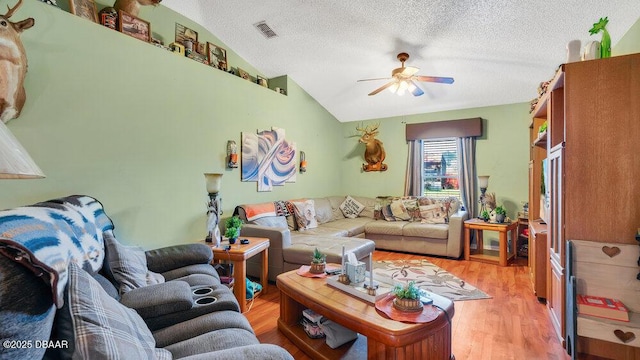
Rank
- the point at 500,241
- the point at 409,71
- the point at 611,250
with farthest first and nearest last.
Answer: the point at 500,241, the point at 409,71, the point at 611,250

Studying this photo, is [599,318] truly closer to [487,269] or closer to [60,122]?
[487,269]

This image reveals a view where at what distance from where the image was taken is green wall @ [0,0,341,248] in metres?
1.93

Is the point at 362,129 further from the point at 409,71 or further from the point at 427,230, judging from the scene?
the point at 409,71

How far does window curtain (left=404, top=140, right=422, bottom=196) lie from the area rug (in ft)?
5.04

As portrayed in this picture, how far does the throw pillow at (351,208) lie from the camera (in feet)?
17.1

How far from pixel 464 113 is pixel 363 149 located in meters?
1.92

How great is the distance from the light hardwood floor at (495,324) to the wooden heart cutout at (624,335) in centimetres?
39

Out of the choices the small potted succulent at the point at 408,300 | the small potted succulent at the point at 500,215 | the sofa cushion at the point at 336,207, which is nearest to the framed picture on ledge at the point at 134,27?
the small potted succulent at the point at 408,300

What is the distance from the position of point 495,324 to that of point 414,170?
320cm

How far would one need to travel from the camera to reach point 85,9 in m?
2.21

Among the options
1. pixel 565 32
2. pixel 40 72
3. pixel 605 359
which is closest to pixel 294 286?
pixel 605 359

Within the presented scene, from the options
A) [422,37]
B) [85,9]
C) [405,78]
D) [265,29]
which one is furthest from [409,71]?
[85,9]

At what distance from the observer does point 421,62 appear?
11.6 feet

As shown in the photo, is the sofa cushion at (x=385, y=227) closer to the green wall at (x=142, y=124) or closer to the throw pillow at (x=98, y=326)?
Answer: the green wall at (x=142, y=124)
